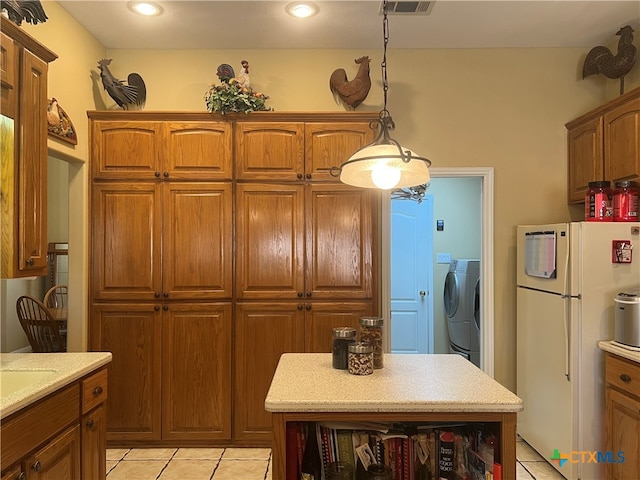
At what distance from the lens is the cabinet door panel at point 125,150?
3178mm

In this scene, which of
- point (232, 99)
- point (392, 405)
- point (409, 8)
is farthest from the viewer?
point (232, 99)

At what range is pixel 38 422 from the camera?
67.2 inches

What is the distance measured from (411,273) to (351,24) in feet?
9.53

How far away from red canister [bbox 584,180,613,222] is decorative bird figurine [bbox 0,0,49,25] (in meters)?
3.22

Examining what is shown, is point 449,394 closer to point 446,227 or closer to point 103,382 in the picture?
point 103,382

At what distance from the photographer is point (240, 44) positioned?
346 centimetres

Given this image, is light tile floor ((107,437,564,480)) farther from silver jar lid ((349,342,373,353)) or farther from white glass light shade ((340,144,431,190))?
white glass light shade ((340,144,431,190))

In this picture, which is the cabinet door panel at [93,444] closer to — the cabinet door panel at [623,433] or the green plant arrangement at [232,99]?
the green plant arrangement at [232,99]

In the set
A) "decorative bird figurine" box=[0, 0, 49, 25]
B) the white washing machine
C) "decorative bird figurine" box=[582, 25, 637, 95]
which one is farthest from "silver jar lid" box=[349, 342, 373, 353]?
the white washing machine

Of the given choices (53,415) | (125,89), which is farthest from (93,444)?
(125,89)

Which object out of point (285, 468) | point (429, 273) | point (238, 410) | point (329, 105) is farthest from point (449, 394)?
point (429, 273)

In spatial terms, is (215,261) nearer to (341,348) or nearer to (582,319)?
(341,348)

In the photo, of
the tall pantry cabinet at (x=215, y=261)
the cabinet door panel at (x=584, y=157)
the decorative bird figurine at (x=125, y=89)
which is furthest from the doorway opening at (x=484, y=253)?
the decorative bird figurine at (x=125, y=89)

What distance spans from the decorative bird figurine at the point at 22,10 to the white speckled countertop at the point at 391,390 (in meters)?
1.98
